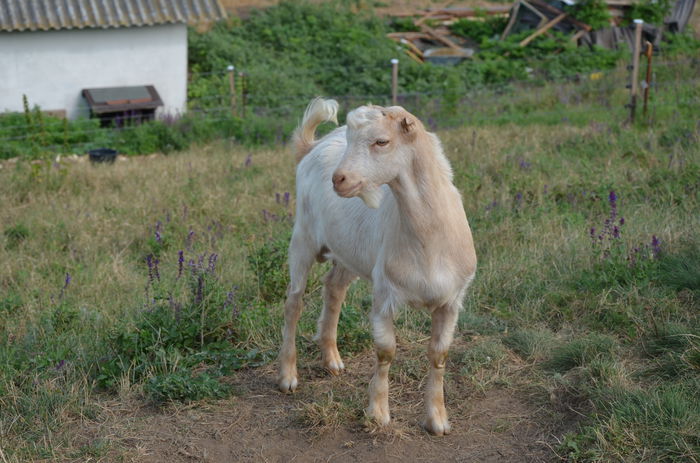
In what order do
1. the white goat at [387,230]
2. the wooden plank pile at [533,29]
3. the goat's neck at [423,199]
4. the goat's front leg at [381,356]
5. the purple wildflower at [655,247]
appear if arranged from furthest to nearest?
the wooden plank pile at [533,29], the purple wildflower at [655,247], the goat's front leg at [381,356], the goat's neck at [423,199], the white goat at [387,230]

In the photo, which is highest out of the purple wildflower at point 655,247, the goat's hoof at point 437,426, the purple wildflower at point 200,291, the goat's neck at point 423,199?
the goat's neck at point 423,199

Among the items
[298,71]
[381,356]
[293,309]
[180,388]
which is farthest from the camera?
[298,71]

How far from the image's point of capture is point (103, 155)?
473 inches

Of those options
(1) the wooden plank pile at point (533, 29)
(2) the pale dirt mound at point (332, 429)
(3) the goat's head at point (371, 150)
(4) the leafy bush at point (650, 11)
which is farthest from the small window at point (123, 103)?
(4) the leafy bush at point (650, 11)

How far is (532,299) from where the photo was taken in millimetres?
6277

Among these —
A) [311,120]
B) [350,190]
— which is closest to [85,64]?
[311,120]

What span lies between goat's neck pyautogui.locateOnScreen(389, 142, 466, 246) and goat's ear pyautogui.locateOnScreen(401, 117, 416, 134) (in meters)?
0.13

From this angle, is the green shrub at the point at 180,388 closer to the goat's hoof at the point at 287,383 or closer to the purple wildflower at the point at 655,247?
the goat's hoof at the point at 287,383

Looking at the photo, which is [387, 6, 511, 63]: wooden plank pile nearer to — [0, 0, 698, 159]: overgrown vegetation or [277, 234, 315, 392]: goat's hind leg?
[0, 0, 698, 159]: overgrown vegetation

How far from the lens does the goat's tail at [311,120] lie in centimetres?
531

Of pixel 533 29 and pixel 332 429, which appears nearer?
pixel 332 429

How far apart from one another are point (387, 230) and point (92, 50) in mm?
11971

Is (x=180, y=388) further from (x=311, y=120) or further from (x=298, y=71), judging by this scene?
(x=298, y=71)

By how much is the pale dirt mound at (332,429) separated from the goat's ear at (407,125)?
1.77 m
